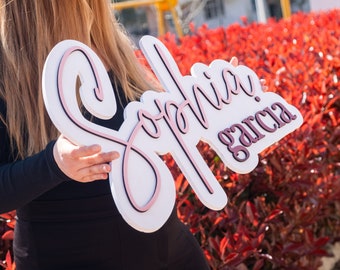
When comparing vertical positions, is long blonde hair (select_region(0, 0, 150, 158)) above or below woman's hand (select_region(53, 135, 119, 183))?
above

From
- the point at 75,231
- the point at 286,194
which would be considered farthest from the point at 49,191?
the point at 286,194

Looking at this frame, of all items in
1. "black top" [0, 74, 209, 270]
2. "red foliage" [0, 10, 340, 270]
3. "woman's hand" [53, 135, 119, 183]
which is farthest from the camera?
"red foliage" [0, 10, 340, 270]

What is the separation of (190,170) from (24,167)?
38 cm

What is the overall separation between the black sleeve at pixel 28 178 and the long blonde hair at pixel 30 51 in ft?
0.41

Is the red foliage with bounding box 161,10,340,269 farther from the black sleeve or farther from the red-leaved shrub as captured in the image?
the black sleeve

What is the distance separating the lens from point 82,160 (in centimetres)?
148

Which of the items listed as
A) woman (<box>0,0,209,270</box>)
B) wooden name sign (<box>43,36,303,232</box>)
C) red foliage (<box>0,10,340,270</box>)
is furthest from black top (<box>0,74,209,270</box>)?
red foliage (<box>0,10,340,270</box>)

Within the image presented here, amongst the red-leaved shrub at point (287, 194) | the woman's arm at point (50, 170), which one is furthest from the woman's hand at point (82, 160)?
the red-leaved shrub at point (287, 194)

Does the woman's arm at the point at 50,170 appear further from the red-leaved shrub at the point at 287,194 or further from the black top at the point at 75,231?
the red-leaved shrub at the point at 287,194

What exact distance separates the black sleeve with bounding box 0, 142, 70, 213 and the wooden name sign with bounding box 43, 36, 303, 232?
0.08m

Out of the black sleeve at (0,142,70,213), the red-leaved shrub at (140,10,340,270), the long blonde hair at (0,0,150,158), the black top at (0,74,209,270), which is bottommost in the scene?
the red-leaved shrub at (140,10,340,270)

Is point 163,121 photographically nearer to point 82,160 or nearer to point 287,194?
point 82,160

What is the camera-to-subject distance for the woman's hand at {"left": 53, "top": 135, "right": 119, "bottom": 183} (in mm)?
1471

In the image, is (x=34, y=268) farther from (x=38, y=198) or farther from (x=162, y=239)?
(x=162, y=239)
